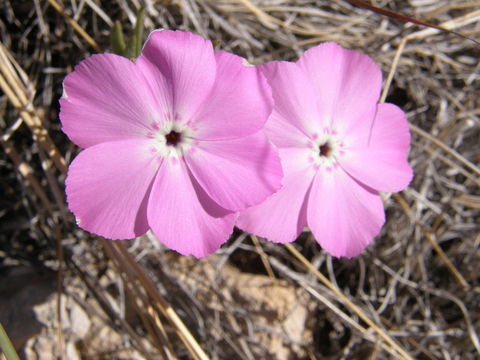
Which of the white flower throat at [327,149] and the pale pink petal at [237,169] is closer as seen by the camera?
the pale pink petal at [237,169]

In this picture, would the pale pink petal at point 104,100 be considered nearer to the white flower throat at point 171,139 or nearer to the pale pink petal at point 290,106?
the white flower throat at point 171,139

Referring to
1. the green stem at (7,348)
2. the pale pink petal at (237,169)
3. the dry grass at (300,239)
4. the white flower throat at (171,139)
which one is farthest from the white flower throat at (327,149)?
the green stem at (7,348)

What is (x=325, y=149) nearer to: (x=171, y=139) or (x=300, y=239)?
(x=171, y=139)

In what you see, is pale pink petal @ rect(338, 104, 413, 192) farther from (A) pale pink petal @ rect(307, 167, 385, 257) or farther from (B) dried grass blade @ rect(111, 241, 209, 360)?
(B) dried grass blade @ rect(111, 241, 209, 360)

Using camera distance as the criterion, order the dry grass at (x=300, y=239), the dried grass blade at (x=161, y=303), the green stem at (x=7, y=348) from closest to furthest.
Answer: the green stem at (x=7, y=348), the dried grass blade at (x=161, y=303), the dry grass at (x=300, y=239)

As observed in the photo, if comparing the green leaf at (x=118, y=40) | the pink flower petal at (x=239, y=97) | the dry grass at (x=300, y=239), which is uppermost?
the green leaf at (x=118, y=40)
